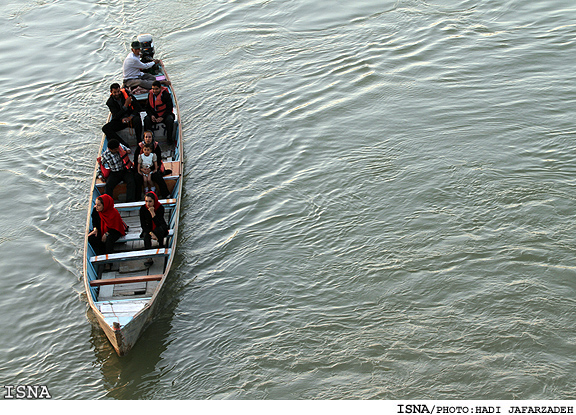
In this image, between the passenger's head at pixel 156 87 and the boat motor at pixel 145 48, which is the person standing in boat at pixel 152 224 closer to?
the passenger's head at pixel 156 87

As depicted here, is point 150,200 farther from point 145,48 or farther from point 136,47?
point 145,48

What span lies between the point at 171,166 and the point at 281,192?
2192 mm

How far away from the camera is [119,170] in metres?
10.9

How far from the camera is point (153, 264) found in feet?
31.4

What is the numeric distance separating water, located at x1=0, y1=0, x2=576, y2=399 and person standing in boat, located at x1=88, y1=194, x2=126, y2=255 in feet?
2.85

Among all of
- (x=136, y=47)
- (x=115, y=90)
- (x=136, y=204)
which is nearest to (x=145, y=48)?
(x=136, y=47)

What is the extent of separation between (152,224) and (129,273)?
2.83 ft

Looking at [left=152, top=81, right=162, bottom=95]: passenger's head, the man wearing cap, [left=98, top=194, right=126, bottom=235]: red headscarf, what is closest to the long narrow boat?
[left=98, top=194, right=126, bottom=235]: red headscarf

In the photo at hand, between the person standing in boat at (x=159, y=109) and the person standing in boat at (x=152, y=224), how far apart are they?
11.9 feet

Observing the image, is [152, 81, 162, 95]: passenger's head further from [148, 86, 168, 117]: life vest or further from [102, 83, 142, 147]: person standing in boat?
[102, 83, 142, 147]: person standing in boat

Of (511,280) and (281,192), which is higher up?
(281,192)

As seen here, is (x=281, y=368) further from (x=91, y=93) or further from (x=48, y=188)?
(x=91, y=93)
